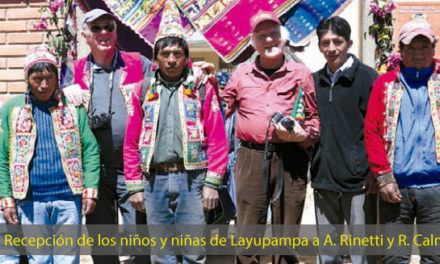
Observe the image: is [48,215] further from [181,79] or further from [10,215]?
[181,79]

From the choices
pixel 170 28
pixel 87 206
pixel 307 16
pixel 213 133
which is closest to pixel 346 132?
pixel 213 133

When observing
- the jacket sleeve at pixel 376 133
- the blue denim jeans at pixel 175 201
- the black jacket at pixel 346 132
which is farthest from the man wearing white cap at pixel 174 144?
the jacket sleeve at pixel 376 133

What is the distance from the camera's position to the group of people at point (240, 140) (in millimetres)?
3338

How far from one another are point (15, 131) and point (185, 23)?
206 cm

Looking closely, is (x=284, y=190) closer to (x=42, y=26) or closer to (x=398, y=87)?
(x=398, y=87)

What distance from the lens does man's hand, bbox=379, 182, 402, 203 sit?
329 centimetres

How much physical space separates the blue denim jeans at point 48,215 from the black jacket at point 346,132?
1663 mm

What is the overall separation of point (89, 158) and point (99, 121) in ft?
0.95

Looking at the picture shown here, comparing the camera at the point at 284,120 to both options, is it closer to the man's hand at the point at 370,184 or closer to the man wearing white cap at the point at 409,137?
the man wearing white cap at the point at 409,137

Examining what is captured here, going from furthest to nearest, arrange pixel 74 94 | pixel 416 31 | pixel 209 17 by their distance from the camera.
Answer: pixel 209 17, pixel 74 94, pixel 416 31

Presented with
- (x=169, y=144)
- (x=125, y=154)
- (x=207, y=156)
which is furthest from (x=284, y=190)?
(x=125, y=154)

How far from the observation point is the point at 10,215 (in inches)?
135

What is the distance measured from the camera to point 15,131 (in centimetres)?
344

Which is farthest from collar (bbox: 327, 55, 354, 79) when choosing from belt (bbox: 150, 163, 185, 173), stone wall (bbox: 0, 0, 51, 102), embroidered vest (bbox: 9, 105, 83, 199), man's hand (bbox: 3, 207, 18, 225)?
stone wall (bbox: 0, 0, 51, 102)
